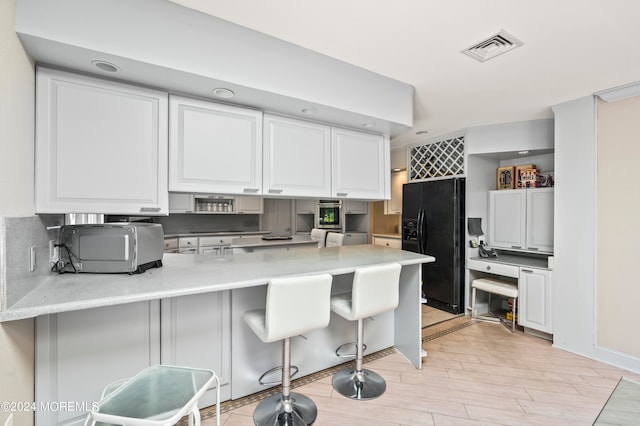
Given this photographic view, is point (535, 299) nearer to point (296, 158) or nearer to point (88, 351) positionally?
point (296, 158)

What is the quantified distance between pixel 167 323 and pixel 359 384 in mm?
1411

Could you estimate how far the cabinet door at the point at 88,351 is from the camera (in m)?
1.36

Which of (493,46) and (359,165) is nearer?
(493,46)

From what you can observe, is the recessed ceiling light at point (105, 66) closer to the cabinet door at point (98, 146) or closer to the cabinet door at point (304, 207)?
the cabinet door at point (98, 146)

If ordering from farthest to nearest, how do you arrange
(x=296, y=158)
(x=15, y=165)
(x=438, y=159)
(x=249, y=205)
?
1. (x=249, y=205)
2. (x=438, y=159)
3. (x=296, y=158)
4. (x=15, y=165)

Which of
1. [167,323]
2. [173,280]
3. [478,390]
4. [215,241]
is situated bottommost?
[478,390]

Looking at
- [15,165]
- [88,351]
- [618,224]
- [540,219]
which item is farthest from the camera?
[540,219]

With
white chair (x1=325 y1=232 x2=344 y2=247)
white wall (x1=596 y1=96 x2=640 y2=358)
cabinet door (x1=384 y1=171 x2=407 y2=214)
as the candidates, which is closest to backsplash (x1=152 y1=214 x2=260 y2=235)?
white chair (x1=325 y1=232 x2=344 y2=247)

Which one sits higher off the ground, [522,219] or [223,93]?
[223,93]

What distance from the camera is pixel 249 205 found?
569 centimetres

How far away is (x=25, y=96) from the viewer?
4.27ft

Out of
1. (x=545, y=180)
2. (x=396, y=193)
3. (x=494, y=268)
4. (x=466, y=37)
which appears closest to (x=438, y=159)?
(x=545, y=180)

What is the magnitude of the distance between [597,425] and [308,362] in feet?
5.44

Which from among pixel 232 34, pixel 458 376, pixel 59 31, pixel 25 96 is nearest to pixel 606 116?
pixel 458 376
